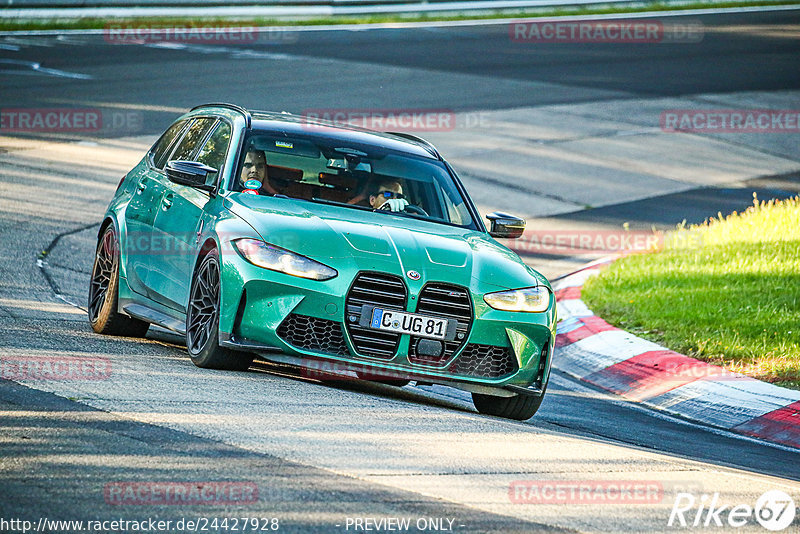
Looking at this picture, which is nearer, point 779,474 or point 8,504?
point 8,504

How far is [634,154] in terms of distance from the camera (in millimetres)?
20406

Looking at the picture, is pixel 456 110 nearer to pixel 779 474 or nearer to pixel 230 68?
pixel 230 68

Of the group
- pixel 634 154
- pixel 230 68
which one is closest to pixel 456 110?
pixel 634 154

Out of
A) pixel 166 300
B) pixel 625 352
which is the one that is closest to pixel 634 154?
pixel 625 352

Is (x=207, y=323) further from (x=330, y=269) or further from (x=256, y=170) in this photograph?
(x=256, y=170)

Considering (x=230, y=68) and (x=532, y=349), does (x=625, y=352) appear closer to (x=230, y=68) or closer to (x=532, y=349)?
(x=532, y=349)

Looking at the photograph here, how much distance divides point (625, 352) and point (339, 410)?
14.2 feet

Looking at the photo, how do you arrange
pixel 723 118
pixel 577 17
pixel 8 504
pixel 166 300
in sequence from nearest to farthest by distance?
pixel 8 504, pixel 166 300, pixel 723 118, pixel 577 17

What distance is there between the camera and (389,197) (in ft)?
27.3

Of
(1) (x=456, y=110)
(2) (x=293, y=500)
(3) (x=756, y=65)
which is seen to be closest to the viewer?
(2) (x=293, y=500)

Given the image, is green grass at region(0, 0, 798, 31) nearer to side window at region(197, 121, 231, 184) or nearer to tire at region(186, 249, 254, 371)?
side window at region(197, 121, 231, 184)

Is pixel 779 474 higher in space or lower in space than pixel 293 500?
lower

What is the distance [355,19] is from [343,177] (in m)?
26.2

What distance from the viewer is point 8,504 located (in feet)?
15.0
